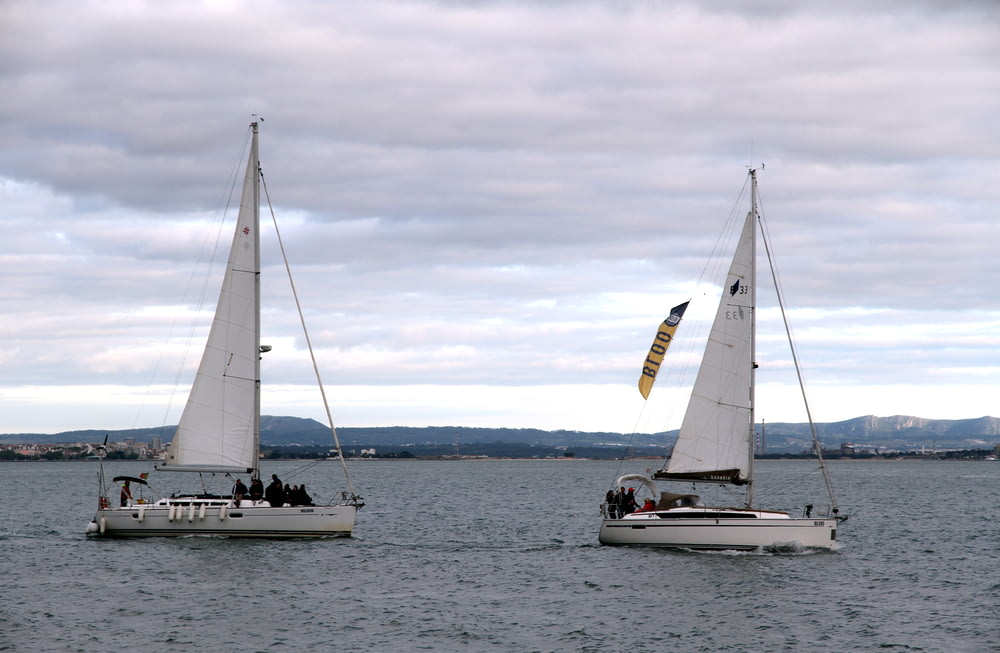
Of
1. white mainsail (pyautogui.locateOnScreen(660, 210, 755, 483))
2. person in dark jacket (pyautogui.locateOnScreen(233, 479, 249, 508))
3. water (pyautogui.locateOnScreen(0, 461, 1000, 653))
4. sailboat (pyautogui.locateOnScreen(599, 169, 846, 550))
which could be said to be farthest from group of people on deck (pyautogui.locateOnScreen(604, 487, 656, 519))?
person in dark jacket (pyautogui.locateOnScreen(233, 479, 249, 508))

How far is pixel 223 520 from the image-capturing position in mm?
44906

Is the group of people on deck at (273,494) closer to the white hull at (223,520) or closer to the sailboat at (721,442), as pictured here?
the white hull at (223,520)

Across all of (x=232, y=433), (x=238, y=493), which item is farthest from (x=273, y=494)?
(x=232, y=433)

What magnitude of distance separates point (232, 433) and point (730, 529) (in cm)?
2014

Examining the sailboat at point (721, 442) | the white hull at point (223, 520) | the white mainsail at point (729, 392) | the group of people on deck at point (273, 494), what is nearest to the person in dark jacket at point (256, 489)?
the group of people on deck at point (273, 494)

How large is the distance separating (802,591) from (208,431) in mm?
24055

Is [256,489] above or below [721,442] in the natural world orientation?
below

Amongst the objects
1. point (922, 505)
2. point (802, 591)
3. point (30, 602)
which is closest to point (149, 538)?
point (30, 602)

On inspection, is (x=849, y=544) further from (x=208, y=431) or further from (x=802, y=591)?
(x=208, y=431)

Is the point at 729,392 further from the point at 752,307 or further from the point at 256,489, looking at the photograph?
the point at 256,489

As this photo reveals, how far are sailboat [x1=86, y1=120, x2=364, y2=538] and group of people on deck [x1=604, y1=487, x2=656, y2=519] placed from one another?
10.5 metres

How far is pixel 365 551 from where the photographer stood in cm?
4556

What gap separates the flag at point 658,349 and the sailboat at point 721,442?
0.04 meters

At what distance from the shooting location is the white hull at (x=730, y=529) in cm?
4244
